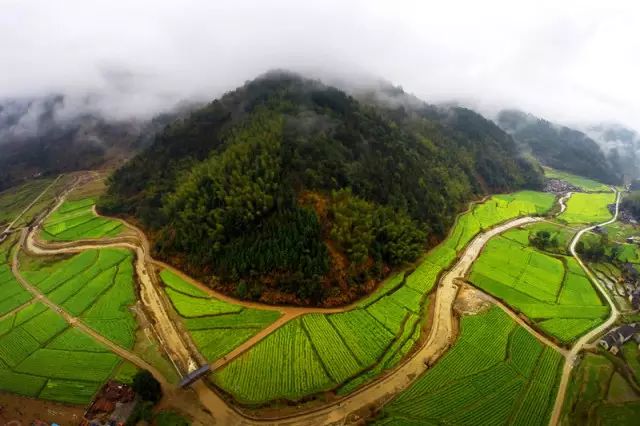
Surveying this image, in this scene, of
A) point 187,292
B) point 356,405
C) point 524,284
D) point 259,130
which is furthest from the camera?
point 259,130

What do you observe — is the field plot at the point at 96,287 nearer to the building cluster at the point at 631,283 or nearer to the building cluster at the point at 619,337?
the building cluster at the point at 619,337

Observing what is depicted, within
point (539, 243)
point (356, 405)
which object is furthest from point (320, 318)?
point (539, 243)

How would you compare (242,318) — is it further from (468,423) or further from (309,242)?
(468,423)

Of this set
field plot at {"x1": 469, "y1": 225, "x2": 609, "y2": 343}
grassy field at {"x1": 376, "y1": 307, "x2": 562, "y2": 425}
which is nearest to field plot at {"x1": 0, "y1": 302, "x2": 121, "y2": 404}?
grassy field at {"x1": 376, "y1": 307, "x2": 562, "y2": 425}

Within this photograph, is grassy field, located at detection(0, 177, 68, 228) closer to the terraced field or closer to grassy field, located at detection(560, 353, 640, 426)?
the terraced field

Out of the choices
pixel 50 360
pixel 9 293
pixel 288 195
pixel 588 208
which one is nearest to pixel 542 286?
pixel 288 195
